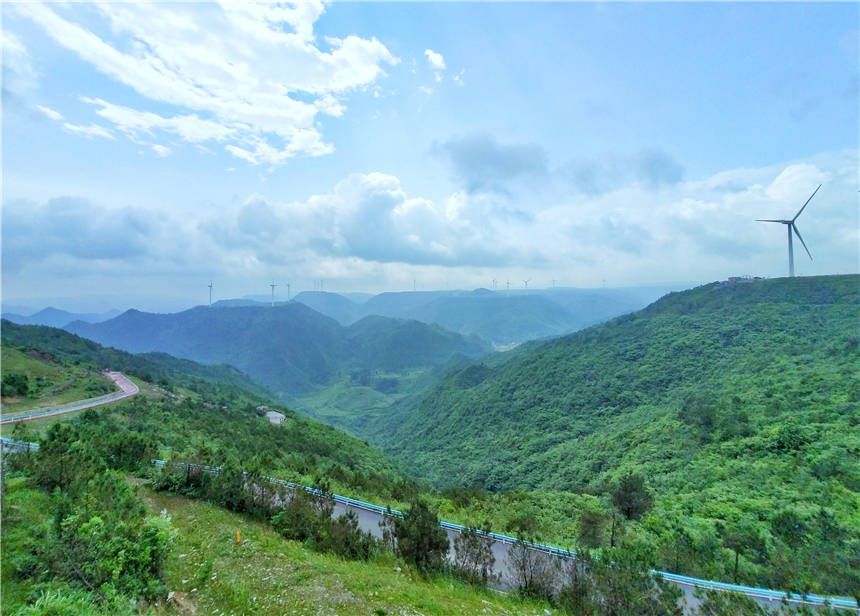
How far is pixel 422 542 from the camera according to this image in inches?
496

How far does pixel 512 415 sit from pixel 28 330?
4295 inches

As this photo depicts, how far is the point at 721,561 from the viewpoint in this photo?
48.5ft

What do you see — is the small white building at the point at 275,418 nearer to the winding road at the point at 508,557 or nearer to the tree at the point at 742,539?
the winding road at the point at 508,557

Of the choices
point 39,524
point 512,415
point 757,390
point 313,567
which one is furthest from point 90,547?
→ point 512,415

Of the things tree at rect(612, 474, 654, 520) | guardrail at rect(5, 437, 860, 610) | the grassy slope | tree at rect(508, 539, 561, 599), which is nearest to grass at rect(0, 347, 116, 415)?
guardrail at rect(5, 437, 860, 610)

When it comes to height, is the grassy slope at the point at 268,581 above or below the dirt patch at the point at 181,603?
below

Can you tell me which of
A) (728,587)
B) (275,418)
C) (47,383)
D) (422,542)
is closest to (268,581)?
(422,542)

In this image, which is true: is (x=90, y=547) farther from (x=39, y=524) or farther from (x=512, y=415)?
(x=512, y=415)

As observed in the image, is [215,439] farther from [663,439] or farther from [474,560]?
[663,439]

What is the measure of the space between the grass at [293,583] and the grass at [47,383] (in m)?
33.3

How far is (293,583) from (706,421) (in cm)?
4088

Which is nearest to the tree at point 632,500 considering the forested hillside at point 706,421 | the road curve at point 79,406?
the forested hillside at point 706,421

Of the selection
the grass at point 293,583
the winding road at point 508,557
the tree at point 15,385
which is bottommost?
the winding road at point 508,557

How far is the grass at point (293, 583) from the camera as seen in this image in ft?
29.3
